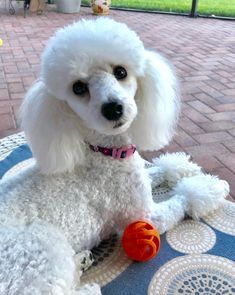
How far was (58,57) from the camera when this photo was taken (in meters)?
1.23

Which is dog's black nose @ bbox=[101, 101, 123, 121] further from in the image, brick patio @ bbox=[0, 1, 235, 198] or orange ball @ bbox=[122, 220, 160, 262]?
brick patio @ bbox=[0, 1, 235, 198]

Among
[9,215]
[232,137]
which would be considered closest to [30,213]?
[9,215]

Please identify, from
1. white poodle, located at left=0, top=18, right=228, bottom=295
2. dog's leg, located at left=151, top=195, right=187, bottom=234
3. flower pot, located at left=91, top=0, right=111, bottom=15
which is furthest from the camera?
flower pot, located at left=91, top=0, right=111, bottom=15

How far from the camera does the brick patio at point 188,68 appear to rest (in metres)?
2.35

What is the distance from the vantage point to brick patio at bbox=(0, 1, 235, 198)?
7.70 ft

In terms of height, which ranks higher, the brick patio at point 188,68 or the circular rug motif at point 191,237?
the circular rug motif at point 191,237

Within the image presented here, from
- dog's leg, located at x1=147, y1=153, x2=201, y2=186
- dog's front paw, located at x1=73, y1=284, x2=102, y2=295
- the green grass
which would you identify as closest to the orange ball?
dog's front paw, located at x1=73, y1=284, x2=102, y2=295

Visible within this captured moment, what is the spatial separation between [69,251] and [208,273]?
21.4 inches

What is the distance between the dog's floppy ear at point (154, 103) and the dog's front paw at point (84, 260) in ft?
1.48

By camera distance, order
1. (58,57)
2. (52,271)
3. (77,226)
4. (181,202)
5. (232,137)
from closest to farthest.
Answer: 1. (52,271)
2. (58,57)
3. (77,226)
4. (181,202)
5. (232,137)

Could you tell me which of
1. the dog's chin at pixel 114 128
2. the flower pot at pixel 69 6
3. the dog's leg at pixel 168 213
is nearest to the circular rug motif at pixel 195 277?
the dog's leg at pixel 168 213

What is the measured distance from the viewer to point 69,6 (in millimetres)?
6867

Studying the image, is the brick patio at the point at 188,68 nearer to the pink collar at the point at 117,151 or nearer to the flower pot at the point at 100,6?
the flower pot at the point at 100,6

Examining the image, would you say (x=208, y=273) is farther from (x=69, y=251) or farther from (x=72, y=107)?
(x=72, y=107)
